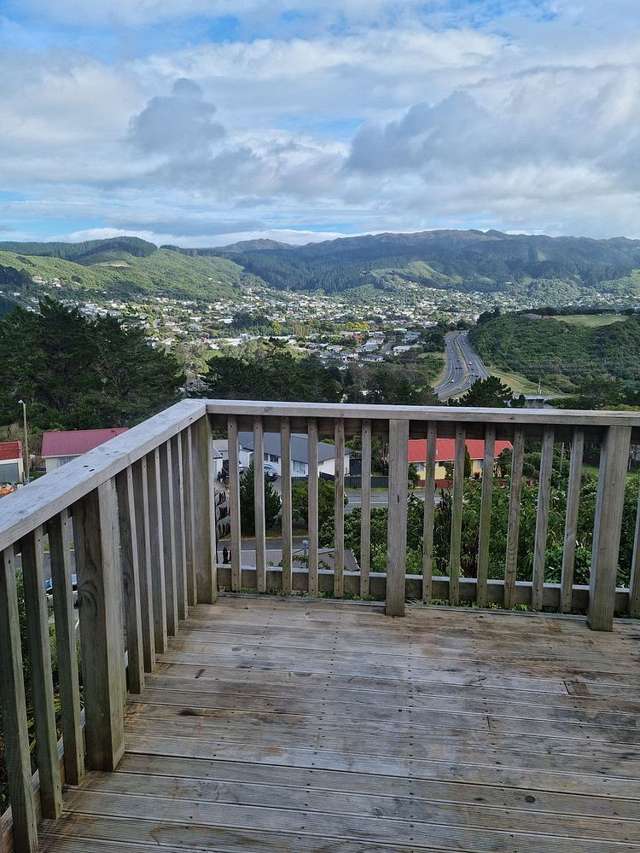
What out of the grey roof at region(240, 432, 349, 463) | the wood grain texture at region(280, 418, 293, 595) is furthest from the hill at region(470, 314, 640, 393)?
the wood grain texture at region(280, 418, 293, 595)

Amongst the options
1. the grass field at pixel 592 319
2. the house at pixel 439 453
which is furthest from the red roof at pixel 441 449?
the grass field at pixel 592 319

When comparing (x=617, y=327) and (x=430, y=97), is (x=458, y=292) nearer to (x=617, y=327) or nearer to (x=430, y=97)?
(x=617, y=327)

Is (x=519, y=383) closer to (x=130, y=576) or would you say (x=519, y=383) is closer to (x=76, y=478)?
(x=130, y=576)

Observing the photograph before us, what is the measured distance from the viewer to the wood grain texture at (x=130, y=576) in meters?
1.99

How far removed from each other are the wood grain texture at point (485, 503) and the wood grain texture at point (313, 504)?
0.74m

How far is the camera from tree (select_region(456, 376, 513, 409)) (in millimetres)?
20003

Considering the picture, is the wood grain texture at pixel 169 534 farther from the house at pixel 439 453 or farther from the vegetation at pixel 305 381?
the vegetation at pixel 305 381

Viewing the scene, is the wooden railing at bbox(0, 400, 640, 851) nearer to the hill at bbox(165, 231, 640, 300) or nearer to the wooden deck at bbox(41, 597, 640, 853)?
the wooden deck at bbox(41, 597, 640, 853)

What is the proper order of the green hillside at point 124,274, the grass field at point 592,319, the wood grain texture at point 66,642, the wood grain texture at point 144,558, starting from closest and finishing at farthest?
the wood grain texture at point 66,642
the wood grain texture at point 144,558
the grass field at point 592,319
the green hillside at point 124,274

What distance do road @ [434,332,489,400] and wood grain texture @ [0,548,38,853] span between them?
22295 millimetres

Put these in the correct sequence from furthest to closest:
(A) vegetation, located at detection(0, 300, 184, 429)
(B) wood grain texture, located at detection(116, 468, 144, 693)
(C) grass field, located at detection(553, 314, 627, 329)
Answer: (C) grass field, located at detection(553, 314, 627, 329) → (A) vegetation, located at detection(0, 300, 184, 429) → (B) wood grain texture, located at detection(116, 468, 144, 693)

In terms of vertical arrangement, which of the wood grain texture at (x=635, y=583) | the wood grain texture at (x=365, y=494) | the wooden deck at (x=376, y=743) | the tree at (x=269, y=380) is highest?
the wood grain texture at (x=365, y=494)

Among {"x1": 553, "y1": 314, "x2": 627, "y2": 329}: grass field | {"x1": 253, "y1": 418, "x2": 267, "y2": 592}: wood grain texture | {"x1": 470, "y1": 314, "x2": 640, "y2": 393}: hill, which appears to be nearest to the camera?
{"x1": 253, "y1": 418, "x2": 267, "y2": 592}: wood grain texture

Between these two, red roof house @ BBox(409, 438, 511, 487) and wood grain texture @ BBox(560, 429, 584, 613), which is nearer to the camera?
wood grain texture @ BBox(560, 429, 584, 613)
